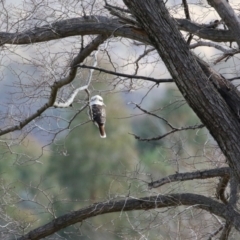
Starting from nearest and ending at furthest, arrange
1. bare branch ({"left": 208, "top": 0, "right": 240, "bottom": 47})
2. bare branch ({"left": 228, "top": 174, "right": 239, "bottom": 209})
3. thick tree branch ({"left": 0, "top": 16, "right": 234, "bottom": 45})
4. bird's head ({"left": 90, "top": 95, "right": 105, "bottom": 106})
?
bare branch ({"left": 208, "top": 0, "right": 240, "bottom": 47}) < bare branch ({"left": 228, "top": 174, "right": 239, "bottom": 209}) < thick tree branch ({"left": 0, "top": 16, "right": 234, "bottom": 45}) < bird's head ({"left": 90, "top": 95, "right": 105, "bottom": 106})

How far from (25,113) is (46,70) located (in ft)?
1.58

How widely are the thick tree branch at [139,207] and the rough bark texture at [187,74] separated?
1.33 metres

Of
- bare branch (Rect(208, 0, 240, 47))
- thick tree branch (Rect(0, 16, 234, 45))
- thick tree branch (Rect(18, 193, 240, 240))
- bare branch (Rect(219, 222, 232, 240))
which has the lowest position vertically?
bare branch (Rect(219, 222, 232, 240))

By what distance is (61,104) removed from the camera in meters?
4.45

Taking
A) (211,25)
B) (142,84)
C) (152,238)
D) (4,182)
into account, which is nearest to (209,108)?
(211,25)

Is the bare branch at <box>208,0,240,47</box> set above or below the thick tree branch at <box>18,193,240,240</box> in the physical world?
above

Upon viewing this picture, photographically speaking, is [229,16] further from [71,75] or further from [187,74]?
[71,75]

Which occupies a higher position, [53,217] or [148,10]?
[148,10]

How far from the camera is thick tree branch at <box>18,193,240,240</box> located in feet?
12.7

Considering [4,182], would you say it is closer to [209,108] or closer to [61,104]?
[61,104]

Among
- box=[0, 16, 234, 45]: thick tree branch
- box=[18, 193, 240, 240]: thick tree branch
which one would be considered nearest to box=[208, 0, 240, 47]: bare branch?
box=[0, 16, 234, 45]: thick tree branch

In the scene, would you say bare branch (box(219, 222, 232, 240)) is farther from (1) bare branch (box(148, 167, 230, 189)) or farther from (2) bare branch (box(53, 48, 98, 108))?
(2) bare branch (box(53, 48, 98, 108))

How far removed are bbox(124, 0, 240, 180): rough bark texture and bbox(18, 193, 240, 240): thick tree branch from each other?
1326 mm

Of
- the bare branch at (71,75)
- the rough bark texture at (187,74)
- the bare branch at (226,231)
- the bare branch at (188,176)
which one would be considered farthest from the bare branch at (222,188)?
the rough bark texture at (187,74)
